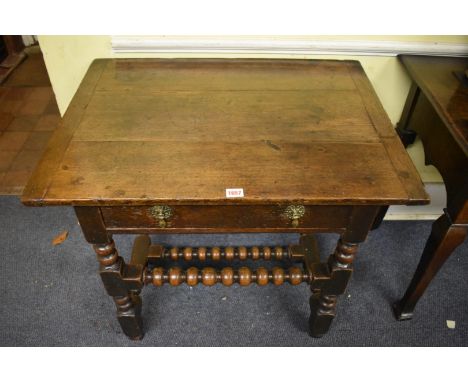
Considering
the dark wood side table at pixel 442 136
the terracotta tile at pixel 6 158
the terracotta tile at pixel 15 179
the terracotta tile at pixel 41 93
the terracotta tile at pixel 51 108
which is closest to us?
the dark wood side table at pixel 442 136

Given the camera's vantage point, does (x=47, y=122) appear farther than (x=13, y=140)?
Yes

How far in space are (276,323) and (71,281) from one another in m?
0.77

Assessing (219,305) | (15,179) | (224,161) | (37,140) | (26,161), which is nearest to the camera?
(224,161)

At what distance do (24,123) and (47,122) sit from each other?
14 cm

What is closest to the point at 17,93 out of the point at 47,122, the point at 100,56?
the point at 47,122

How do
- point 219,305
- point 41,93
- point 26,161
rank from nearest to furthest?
point 219,305 < point 26,161 < point 41,93

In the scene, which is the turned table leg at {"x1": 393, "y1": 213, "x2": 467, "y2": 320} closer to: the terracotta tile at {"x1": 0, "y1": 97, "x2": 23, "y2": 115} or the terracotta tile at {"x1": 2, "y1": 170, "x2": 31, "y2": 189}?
the terracotta tile at {"x1": 2, "y1": 170, "x2": 31, "y2": 189}

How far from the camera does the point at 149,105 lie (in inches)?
39.2

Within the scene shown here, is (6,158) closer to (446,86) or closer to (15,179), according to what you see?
Answer: (15,179)

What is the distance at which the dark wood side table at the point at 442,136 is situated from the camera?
3.02 ft

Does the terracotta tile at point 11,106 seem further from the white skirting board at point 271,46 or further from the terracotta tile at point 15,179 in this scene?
the white skirting board at point 271,46

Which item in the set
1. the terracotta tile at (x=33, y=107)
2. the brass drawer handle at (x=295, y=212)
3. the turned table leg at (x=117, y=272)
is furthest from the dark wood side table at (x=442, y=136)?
the terracotta tile at (x=33, y=107)

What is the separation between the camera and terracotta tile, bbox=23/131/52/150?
2098mm

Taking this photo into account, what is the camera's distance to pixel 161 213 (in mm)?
838
